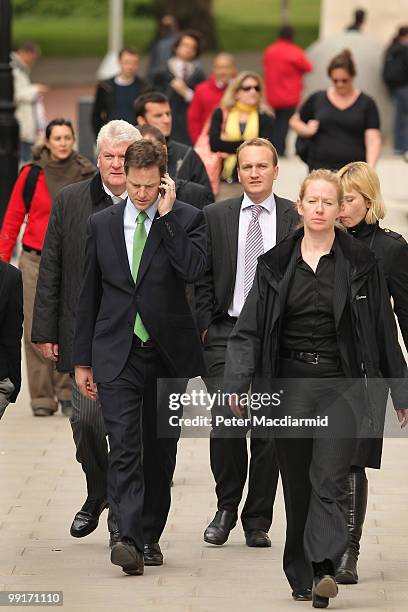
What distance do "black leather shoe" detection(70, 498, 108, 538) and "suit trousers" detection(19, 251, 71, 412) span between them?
310cm

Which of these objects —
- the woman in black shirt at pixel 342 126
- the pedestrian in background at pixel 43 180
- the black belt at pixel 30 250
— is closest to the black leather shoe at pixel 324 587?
the pedestrian in background at pixel 43 180

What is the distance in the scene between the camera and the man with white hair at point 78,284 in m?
7.91

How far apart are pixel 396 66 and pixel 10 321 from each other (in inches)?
662

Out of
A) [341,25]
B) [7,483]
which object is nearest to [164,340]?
[7,483]

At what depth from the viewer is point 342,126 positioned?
43.8 ft

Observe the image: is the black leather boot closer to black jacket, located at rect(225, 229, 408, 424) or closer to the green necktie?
black jacket, located at rect(225, 229, 408, 424)

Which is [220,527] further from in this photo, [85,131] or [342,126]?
[85,131]

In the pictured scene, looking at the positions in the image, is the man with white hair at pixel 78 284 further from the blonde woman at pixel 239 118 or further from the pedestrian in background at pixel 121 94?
the pedestrian in background at pixel 121 94

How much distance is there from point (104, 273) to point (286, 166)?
14271 mm

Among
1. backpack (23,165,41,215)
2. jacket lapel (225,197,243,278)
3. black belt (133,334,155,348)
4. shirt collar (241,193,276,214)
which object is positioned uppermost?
shirt collar (241,193,276,214)

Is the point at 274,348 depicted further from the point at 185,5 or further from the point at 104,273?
the point at 185,5

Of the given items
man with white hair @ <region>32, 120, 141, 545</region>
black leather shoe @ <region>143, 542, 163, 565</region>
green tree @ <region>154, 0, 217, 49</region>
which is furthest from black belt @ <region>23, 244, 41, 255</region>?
green tree @ <region>154, 0, 217, 49</region>

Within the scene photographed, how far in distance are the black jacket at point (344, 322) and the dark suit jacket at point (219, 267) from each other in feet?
3.93

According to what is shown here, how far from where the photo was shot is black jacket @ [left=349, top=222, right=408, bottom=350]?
24.4 ft
